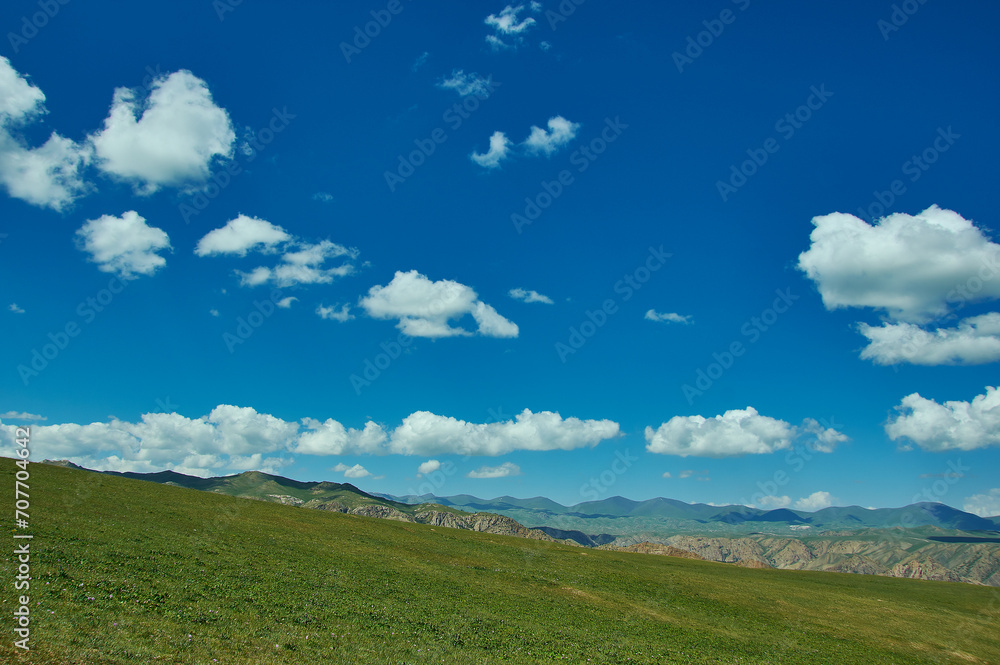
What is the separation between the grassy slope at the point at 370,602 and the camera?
2388cm

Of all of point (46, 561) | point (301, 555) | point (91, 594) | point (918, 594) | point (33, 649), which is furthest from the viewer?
point (918, 594)

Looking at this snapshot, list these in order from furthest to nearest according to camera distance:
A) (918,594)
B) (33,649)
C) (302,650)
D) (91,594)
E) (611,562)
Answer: (918,594) < (611,562) < (91,594) < (302,650) < (33,649)

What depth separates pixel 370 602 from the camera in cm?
3512

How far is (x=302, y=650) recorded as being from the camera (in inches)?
935

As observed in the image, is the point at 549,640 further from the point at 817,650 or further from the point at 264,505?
the point at 264,505

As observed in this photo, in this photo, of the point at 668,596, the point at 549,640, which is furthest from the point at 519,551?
the point at 549,640

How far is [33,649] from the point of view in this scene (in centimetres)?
1767

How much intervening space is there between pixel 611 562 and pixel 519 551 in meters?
16.2

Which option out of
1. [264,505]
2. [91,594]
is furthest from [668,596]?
[264,505]

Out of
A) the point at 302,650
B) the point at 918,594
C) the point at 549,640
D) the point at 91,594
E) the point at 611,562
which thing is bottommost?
the point at 918,594

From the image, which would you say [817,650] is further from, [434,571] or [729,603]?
[434,571]

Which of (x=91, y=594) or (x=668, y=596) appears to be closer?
(x=91, y=594)

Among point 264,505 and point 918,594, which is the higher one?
point 264,505

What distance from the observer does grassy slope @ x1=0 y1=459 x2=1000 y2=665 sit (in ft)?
78.3
